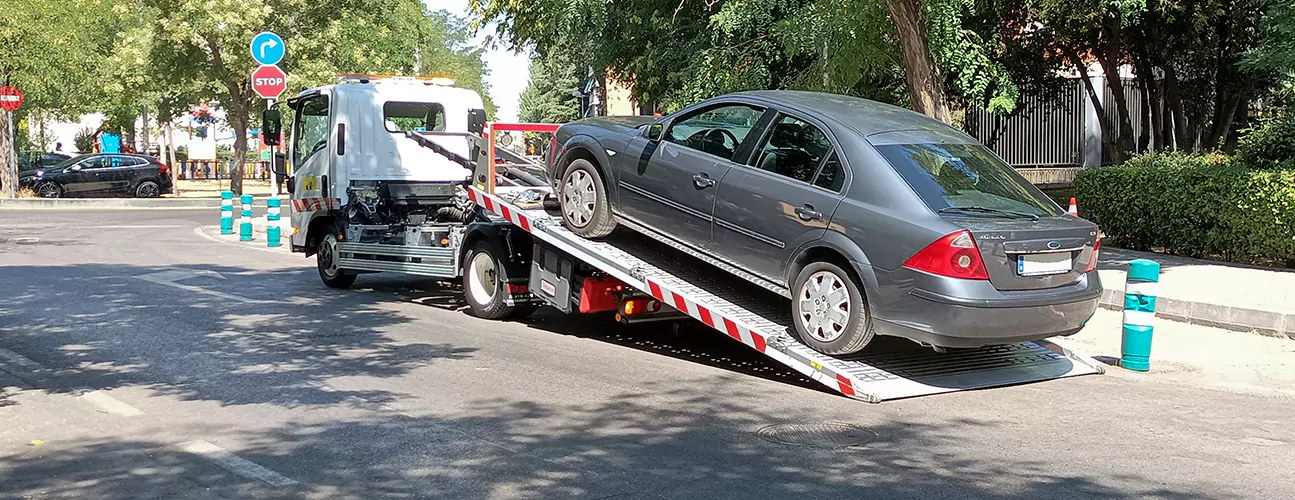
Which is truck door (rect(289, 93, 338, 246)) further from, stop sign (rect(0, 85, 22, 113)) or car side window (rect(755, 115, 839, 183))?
stop sign (rect(0, 85, 22, 113))

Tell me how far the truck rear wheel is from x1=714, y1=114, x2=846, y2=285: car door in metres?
5.93

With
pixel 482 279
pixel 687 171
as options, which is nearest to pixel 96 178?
pixel 482 279

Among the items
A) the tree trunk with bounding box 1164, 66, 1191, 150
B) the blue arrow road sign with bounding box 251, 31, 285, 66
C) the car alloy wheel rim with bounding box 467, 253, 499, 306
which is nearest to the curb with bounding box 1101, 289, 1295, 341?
the car alloy wheel rim with bounding box 467, 253, 499, 306

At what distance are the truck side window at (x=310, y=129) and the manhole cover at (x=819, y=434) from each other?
8.10 m

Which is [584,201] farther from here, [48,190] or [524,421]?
[48,190]

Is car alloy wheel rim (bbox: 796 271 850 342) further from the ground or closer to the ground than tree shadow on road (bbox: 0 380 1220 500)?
further from the ground

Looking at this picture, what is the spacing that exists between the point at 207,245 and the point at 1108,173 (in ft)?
42.5

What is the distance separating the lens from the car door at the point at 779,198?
793 centimetres

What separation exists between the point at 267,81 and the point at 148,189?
17.3 m

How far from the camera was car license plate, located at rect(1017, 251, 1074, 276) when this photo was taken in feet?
24.6

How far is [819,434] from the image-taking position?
6633 mm

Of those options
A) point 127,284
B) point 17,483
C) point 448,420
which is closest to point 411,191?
point 127,284

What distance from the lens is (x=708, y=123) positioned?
8.94 metres

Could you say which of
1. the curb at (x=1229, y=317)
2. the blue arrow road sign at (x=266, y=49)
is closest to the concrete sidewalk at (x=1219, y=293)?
the curb at (x=1229, y=317)
